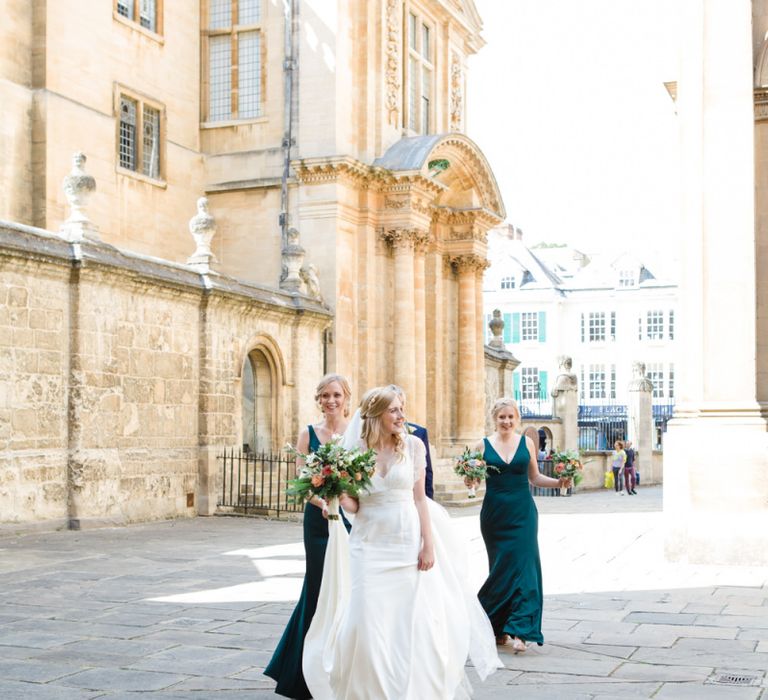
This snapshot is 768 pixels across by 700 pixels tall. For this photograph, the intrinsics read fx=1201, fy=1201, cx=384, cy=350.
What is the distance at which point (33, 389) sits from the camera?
54.5 ft

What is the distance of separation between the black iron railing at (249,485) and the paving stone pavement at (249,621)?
14.1 feet

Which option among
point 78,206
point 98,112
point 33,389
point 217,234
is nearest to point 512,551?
point 33,389

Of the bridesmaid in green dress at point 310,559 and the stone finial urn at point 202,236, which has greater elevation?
the stone finial urn at point 202,236

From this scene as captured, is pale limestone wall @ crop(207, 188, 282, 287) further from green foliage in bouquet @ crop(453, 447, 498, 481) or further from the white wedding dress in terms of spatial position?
the white wedding dress

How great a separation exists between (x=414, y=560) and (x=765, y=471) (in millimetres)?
7627

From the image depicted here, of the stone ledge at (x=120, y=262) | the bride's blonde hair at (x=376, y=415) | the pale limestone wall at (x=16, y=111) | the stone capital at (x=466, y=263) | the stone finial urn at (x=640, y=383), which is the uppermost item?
the pale limestone wall at (x=16, y=111)

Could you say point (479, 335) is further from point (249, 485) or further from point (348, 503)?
point (348, 503)

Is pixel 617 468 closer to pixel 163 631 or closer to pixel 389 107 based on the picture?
pixel 389 107

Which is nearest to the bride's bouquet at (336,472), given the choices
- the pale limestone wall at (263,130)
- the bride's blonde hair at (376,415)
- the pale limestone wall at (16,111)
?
the bride's blonde hair at (376,415)

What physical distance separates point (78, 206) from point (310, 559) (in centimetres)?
1211

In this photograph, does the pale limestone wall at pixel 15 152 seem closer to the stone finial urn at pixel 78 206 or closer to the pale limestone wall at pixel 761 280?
the stone finial urn at pixel 78 206

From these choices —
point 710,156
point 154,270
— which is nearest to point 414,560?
point 710,156

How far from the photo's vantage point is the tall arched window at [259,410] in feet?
77.6

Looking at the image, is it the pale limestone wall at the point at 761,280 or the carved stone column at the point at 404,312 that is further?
the carved stone column at the point at 404,312
